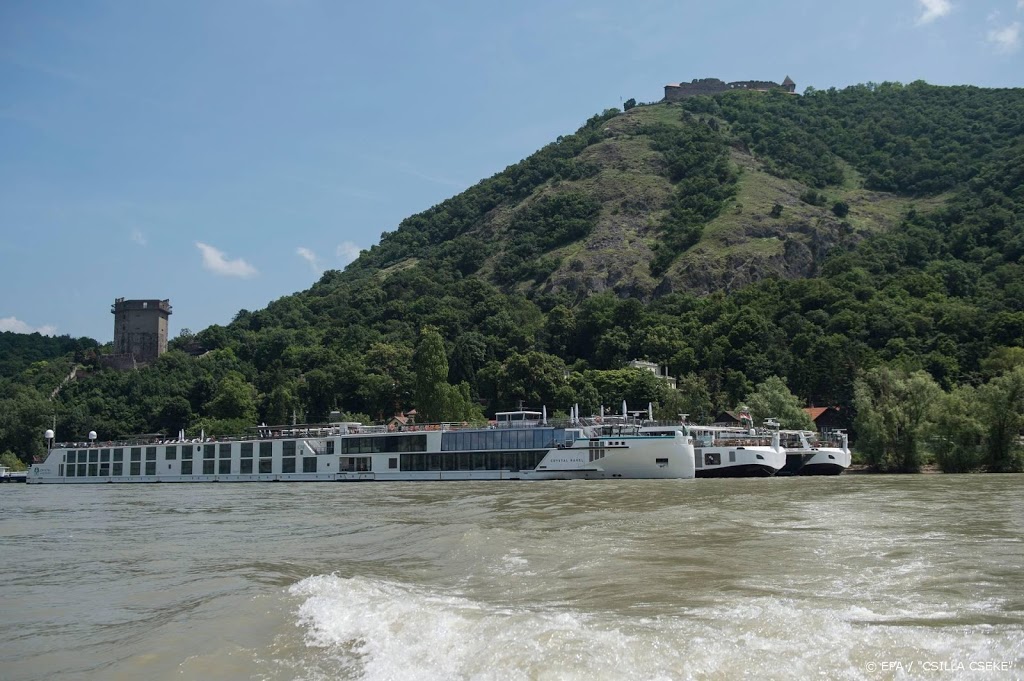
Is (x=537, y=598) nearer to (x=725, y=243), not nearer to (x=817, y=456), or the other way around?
(x=817, y=456)

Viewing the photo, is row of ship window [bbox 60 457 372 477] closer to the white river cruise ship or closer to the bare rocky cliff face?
the white river cruise ship

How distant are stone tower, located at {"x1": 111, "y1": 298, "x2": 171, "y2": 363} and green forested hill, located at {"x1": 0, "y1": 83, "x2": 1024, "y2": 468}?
8.13 m

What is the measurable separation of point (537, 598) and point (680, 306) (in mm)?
124057

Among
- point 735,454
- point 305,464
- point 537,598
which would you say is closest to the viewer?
point 537,598

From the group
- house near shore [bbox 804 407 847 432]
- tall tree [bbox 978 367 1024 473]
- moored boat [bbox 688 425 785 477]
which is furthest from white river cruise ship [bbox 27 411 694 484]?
house near shore [bbox 804 407 847 432]

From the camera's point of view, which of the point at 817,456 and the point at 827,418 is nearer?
the point at 817,456

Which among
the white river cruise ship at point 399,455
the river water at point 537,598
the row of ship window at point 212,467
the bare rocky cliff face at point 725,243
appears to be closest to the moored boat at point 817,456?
the white river cruise ship at point 399,455

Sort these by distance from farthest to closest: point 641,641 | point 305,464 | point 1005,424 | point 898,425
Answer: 1. point 305,464
2. point 898,425
3. point 1005,424
4. point 641,641

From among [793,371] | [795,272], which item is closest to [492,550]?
[793,371]

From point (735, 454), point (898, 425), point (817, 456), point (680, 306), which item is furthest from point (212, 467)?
point (680, 306)

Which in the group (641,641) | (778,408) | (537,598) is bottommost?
(537,598)

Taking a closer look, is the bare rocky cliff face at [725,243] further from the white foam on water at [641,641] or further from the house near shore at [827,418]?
the white foam on water at [641,641]

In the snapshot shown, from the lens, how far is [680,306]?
136m

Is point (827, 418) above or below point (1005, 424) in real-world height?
above
